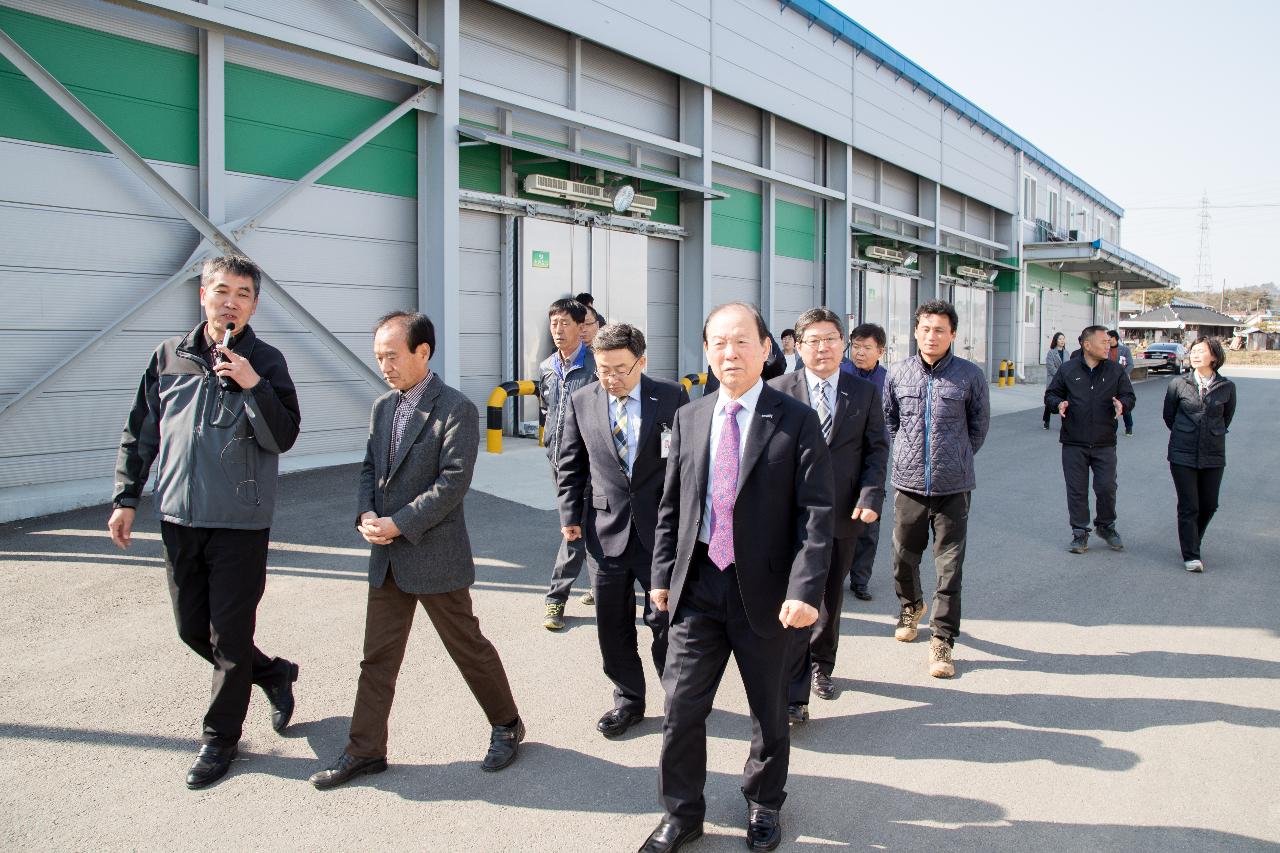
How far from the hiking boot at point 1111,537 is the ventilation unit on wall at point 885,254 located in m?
15.2

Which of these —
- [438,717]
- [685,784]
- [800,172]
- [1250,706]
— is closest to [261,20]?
[438,717]

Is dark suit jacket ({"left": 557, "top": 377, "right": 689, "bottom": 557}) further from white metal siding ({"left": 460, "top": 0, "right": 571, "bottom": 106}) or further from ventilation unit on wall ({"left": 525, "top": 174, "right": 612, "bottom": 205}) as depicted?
white metal siding ({"left": 460, "top": 0, "right": 571, "bottom": 106})

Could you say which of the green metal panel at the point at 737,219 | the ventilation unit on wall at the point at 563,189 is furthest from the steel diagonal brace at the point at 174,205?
the green metal panel at the point at 737,219

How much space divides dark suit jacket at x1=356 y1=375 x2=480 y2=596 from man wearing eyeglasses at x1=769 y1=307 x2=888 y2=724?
6.25 ft

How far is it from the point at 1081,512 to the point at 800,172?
13562 millimetres

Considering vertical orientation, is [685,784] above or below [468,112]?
below

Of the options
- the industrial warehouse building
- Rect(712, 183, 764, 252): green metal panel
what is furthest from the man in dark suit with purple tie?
Rect(712, 183, 764, 252): green metal panel

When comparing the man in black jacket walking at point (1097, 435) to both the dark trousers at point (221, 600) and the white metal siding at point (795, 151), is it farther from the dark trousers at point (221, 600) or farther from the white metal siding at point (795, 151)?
the white metal siding at point (795, 151)

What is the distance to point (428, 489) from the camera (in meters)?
3.55

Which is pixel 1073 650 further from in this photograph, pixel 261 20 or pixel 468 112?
pixel 468 112

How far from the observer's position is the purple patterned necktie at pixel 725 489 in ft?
10.3

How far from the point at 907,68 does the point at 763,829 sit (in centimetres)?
2351

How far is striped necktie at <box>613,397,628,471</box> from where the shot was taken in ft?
13.7

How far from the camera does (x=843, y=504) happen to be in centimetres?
465
